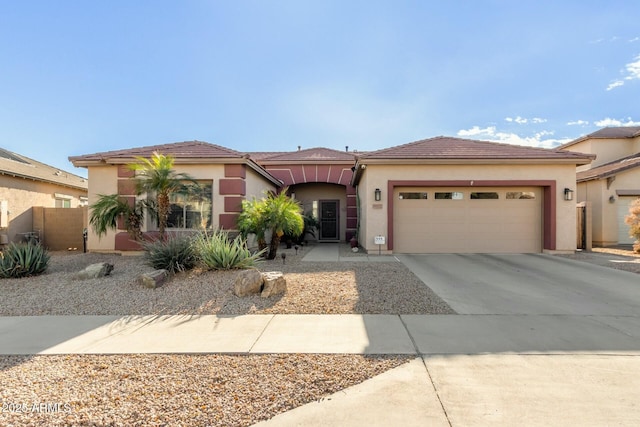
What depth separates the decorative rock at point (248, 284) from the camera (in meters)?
5.66

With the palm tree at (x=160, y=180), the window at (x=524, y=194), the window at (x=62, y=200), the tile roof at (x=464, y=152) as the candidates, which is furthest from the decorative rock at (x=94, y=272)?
the window at (x=524, y=194)

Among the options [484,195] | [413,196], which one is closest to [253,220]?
[413,196]

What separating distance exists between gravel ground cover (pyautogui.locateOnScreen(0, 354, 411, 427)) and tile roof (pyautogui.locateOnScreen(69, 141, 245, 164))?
8001 millimetres

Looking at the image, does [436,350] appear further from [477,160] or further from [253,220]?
[477,160]

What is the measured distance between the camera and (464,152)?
11.1m

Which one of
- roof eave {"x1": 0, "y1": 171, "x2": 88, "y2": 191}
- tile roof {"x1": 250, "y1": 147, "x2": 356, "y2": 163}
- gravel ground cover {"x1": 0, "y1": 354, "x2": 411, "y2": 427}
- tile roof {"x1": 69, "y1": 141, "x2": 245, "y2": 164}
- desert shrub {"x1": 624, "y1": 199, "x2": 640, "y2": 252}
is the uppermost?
tile roof {"x1": 250, "y1": 147, "x2": 356, "y2": 163}

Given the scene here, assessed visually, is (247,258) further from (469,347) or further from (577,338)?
(577,338)

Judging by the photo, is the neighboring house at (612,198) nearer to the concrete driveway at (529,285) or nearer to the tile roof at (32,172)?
the concrete driveway at (529,285)

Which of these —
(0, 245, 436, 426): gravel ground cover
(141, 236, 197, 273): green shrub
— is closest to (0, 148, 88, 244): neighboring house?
(141, 236, 197, 273): green shrub

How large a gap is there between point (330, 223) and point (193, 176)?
812cm

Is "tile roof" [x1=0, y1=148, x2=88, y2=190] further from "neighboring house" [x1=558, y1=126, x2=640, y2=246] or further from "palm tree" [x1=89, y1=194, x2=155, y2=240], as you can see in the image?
"neighboring house" [x1=558, y1=126, x2=640, y2=246]

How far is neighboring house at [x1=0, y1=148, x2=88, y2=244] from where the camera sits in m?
12.2

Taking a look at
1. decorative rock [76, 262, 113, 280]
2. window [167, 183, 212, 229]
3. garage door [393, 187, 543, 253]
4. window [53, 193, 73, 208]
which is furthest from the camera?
window [53, 193, 73, 208]

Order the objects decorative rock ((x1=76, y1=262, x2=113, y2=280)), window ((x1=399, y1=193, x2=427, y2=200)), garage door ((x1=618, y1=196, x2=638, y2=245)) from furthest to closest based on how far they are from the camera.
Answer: garage door ((x1=618, y1=196, x2=638, y2=245)) → window ((x1=399, y1=193, x2=427, y2=200)) → decorative rock ((x1=76, y1=262, x2=113, y2=280))
